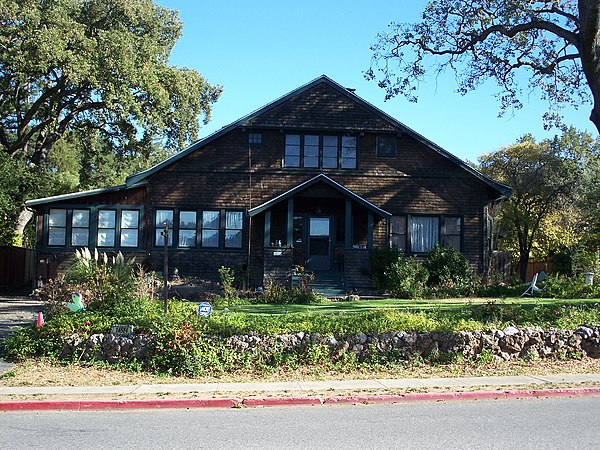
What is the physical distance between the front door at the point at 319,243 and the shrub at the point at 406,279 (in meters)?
2.90

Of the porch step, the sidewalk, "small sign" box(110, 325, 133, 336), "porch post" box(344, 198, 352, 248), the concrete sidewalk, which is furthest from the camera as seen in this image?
"porch post" box(344, 198, 352, 248)

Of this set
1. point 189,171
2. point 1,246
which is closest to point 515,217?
point 189,171

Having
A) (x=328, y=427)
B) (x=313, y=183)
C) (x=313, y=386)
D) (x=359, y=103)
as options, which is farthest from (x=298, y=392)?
(x=359, y=103)

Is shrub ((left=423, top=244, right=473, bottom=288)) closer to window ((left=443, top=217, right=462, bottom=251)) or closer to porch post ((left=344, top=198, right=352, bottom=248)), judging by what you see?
window ((left=443, top=217, right=462, bottom=251))

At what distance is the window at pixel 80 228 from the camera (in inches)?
1001

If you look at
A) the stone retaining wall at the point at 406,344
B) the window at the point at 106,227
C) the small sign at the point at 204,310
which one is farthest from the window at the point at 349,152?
the small sign at the point at 204,310

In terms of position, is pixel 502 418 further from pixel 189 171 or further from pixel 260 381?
pixel 189 171

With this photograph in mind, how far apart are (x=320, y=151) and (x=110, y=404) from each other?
58.0 feet

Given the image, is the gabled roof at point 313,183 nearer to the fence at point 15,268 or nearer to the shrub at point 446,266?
the shrub at point 446,266

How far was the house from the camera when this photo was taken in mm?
25406

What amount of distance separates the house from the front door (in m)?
0.04

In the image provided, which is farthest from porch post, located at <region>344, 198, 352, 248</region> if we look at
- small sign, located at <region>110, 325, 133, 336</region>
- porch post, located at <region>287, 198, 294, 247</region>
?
small sign, located at <region>110, 325, 133, 336</region>

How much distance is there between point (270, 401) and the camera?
32.7 ft

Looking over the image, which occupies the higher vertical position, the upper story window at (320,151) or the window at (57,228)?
the upper story window at (320,151)
